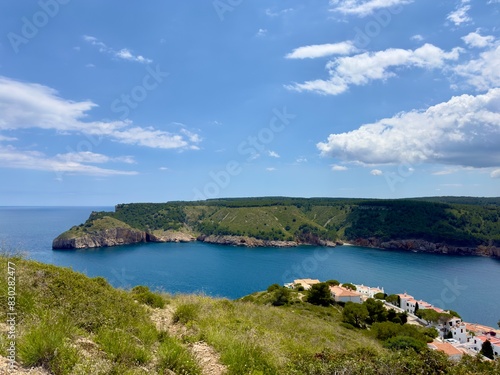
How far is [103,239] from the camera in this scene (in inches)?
4395

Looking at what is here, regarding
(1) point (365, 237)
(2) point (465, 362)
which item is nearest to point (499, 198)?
(1) point (365, 237)

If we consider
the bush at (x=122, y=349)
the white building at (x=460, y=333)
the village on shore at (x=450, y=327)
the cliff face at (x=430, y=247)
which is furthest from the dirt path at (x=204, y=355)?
the cliff face at (x=430, y=247)

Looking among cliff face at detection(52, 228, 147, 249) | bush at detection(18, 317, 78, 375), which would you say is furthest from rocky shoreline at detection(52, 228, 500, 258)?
bush at detection(18, 317, 78, 375)

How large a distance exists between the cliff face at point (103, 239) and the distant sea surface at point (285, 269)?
4865 mm

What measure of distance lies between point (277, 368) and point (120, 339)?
3076 millimetres

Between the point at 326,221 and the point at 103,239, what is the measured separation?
332ft

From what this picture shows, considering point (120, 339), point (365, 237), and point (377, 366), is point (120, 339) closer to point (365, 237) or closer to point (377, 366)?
point (377, 366)

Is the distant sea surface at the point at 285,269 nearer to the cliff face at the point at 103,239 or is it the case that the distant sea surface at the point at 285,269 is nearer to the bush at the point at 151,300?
the cliff face at the point at 103,239

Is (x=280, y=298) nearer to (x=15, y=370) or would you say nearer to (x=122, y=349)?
(x=122, y=349)

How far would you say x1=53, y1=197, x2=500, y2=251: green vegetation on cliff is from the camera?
117312 millimetres

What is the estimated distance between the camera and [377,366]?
593 centimetres

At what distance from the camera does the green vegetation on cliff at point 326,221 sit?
117 metres

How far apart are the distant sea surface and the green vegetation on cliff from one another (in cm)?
1278

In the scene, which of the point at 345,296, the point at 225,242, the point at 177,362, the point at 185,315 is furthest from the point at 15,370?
the point at 225,242
